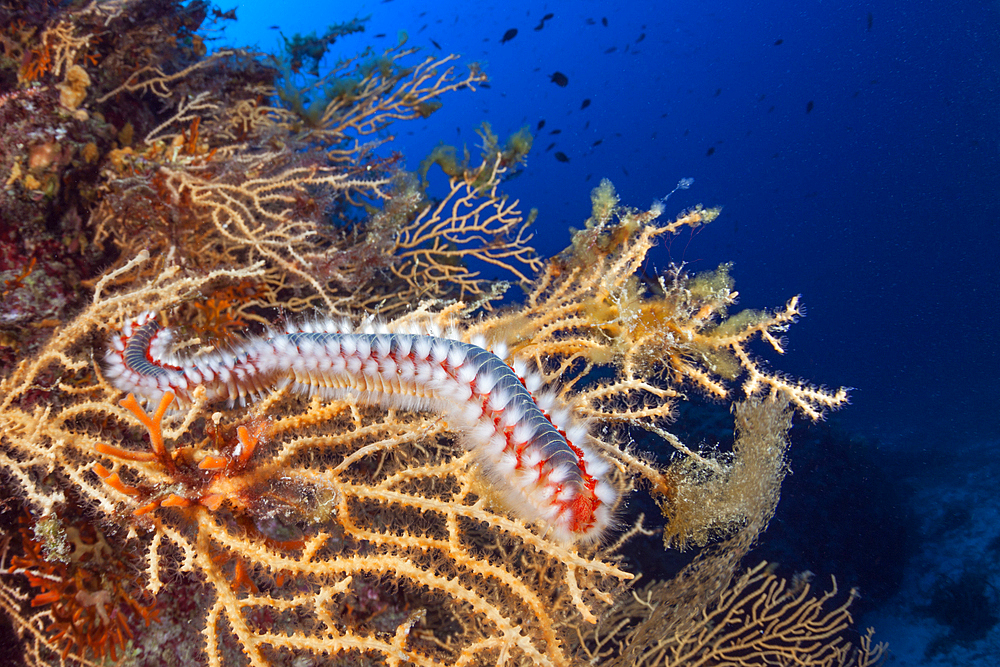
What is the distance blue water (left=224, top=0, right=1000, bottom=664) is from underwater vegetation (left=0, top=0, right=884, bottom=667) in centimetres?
1496

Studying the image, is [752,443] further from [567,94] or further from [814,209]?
[567,94]

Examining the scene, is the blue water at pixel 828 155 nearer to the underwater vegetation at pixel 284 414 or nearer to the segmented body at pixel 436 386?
the underwater vegetation at pixel 284 414

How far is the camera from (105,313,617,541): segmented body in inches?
88.0

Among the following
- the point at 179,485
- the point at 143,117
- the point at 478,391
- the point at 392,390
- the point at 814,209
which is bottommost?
the point at 179,485

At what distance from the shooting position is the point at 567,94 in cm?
9525

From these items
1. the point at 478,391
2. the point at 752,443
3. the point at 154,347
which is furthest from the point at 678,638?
the point at 154,347

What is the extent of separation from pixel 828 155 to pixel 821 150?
4.28 feet

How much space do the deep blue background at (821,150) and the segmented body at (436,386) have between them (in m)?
21.1

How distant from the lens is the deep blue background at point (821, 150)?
45.4 metres

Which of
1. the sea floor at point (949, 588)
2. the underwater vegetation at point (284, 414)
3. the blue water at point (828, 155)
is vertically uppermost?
the blue water at point (828, 155)

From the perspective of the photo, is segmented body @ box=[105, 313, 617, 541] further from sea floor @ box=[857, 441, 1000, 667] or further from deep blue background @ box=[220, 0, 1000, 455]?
deep blue background @ box=[220, 0, 1000, 455]

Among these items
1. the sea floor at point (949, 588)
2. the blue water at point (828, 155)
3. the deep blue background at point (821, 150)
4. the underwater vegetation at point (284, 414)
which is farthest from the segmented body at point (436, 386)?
the deep blue background at point (821, 150)

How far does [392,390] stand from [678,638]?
9.42ft

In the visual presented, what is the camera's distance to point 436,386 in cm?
284
